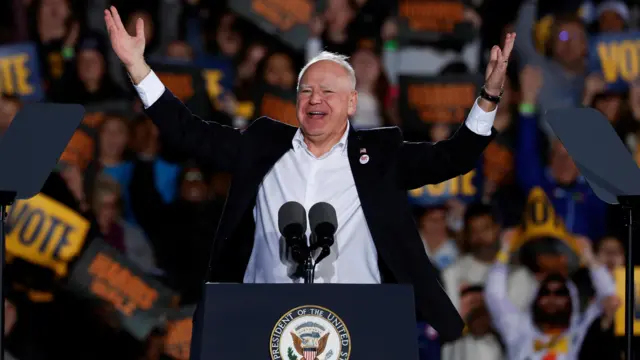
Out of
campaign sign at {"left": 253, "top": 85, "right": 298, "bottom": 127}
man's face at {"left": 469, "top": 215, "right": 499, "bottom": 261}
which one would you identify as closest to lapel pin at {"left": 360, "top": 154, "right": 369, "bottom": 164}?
campaign sign at {"left": 253, "top": 85, "right": 298, "bottom": 127}

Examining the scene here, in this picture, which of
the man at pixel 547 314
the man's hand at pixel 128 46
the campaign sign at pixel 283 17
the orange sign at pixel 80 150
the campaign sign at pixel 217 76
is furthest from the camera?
the campaign sign at pixel 283 17

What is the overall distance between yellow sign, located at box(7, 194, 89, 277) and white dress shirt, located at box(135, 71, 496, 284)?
2125 millimetres

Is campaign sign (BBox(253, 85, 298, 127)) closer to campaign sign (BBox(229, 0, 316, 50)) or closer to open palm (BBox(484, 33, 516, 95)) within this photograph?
campaign sign (BBox(229, 0, 316, 50))

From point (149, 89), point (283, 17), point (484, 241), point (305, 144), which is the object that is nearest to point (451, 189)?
point (484, 241)

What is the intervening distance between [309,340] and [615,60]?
11.8 ft

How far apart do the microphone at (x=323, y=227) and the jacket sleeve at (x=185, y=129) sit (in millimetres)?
670

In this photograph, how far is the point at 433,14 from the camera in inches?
200

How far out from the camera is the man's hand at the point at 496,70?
2521 millimetres

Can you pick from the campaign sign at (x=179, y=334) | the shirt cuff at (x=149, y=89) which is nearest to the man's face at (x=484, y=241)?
the campaign sign at (x=179, y=334)

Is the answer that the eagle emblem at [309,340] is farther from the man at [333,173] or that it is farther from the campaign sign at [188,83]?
the campaign sign at [188,83]

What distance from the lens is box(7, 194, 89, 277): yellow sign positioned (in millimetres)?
4527

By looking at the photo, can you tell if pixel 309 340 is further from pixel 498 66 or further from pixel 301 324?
pixel 498 66

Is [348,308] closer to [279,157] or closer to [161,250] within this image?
[279,157]

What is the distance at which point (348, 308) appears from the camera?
6.64 feet
